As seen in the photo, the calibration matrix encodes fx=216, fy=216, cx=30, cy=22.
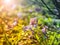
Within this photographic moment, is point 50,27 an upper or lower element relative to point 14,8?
lower

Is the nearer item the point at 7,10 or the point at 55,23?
the point at 55,23

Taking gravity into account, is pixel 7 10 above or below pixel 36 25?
above

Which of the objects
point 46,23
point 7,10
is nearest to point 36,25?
point 46,23

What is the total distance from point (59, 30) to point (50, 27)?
0.09 meters

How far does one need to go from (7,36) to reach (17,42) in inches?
4.7

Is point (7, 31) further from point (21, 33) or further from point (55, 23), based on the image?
point (55, 23)

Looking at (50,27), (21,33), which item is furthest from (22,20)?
(50,27)

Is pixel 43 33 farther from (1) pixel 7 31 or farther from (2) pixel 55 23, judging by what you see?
A: (1) pixel 7 31

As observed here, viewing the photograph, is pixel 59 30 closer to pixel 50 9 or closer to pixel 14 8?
pixel 50 9

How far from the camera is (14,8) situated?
232cm

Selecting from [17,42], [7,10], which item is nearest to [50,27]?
[17,42]

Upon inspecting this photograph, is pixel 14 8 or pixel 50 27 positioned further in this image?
pixel 14 8

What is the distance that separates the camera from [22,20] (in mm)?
2252

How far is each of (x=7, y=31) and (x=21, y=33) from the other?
0.15 meters
